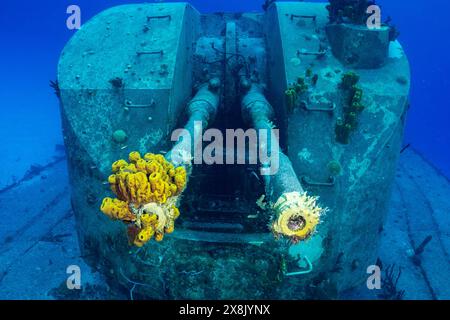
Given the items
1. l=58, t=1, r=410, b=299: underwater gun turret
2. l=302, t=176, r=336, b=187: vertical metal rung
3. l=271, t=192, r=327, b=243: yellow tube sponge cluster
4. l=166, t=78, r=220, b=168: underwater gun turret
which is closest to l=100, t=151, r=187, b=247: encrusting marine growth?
l=166, t=78, r=220, b=168: underwater gun turret

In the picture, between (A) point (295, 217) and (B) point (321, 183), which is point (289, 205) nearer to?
(A) point (295, 217)

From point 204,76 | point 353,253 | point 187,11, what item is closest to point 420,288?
point 353,253

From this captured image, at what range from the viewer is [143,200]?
94.5 inches

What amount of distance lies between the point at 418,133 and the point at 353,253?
51.5 m

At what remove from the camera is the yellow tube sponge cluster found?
2398 millimetres

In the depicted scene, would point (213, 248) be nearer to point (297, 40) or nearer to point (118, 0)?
point (297, 40)

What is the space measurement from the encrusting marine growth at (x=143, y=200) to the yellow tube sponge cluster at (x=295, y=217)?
75 cm

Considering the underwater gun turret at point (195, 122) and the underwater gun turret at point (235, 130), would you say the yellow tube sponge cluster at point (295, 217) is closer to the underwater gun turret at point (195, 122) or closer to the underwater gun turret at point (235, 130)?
the underwater gun turret at point (235, 130)

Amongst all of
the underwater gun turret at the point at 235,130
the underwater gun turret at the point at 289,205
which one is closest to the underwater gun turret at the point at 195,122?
the underwater gun turret at the point at 235,130

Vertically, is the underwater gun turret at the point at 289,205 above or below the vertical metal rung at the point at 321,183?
above

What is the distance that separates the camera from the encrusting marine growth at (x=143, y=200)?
2371 millimetres

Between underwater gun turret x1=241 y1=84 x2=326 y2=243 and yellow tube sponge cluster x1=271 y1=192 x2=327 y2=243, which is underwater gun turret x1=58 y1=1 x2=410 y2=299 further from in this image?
yellow tube sponge cluster x1=271 y1=192 x2=327 y2=243

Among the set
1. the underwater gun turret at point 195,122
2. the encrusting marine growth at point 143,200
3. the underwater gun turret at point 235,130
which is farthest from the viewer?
the underwater gun turret at point 235,130

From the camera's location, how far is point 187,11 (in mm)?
6434
